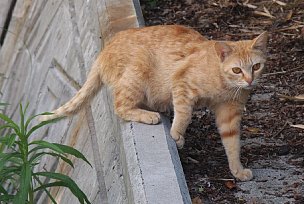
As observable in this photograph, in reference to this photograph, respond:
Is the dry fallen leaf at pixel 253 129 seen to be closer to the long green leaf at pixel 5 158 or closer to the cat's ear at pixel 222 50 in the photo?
the cat's ear at pixel 222 50

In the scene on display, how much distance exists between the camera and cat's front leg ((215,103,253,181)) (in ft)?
15.4

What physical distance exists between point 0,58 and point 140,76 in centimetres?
467

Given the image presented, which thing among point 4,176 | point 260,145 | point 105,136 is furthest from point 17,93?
point 4,176

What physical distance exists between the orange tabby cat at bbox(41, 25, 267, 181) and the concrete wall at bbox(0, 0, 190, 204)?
0.17m

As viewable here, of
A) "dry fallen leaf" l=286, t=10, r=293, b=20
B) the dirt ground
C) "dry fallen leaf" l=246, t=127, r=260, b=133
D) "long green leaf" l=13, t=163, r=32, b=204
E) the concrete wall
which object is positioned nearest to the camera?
"long green leaf" l=13, t=163, r=32, b=204

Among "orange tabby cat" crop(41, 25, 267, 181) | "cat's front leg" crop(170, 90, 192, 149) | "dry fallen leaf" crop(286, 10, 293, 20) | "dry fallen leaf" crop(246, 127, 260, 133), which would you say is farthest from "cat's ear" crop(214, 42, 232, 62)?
"dry fallen leaf" crop(286, 10, 293, 20)

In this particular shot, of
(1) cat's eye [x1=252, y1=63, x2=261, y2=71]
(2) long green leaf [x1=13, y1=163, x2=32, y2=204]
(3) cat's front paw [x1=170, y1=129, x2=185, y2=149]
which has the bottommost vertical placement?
(3) cat's front paw [x1=170, y1=129, x2=185, y2=149]

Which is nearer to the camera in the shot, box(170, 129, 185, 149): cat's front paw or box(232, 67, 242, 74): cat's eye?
box(232, 67, 242, 74): cat's eye

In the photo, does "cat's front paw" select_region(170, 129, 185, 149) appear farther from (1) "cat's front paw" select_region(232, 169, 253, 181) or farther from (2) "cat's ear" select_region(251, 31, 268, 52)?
(2) "cat's ear" select_region(251, 31, 268, 52)

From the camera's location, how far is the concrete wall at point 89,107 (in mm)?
4145

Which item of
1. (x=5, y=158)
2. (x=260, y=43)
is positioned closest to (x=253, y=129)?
(x=260, y=43)

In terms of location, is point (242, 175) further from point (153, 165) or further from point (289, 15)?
point (289, 15)

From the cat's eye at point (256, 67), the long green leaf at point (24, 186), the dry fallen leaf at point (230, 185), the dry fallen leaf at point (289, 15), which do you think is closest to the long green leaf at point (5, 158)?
the long green leaf at point (24, 186)

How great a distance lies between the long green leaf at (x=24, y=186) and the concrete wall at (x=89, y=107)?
0.54 meters
